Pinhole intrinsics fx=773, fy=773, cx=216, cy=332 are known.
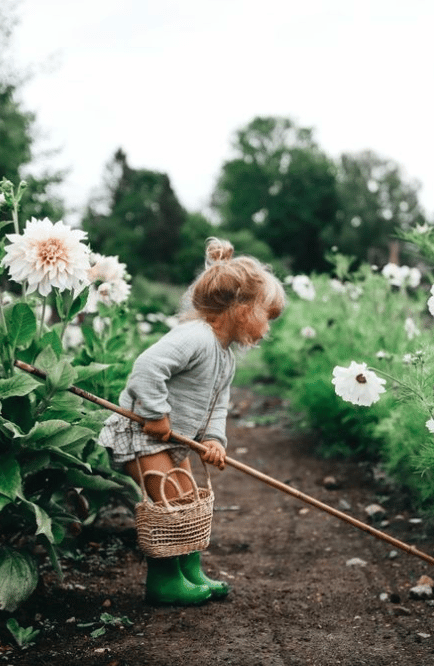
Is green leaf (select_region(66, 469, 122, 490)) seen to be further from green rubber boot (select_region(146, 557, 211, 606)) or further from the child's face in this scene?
the child's face

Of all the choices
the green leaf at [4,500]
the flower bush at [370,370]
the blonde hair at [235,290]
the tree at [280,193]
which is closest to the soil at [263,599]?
the flower bush at [370,370]

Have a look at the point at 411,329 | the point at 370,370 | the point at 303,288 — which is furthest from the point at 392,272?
the point at 370,370

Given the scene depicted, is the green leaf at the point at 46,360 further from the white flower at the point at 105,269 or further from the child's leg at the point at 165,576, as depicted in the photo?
the white flower at the point at 105,269

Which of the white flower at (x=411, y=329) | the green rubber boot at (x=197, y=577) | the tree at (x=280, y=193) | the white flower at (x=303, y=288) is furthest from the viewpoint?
the tree at (x=280, y=193)

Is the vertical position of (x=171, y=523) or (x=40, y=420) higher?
(x=40, y=420)

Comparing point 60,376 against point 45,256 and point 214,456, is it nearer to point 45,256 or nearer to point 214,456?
point 45,256

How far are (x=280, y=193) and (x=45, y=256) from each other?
41.6 meters

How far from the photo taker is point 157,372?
9.15 ft

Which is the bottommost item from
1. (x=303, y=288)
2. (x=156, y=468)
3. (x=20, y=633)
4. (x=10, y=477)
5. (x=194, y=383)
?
(x=20, y=633)

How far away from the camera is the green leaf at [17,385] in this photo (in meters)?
2.61

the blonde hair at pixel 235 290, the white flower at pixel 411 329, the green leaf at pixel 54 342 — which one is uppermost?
the white flower at pixel 411 329

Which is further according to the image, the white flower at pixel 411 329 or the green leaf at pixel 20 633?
the white flower at pixel 411 329

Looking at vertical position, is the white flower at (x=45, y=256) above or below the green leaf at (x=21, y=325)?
above

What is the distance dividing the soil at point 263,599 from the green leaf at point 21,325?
1.01 metres
